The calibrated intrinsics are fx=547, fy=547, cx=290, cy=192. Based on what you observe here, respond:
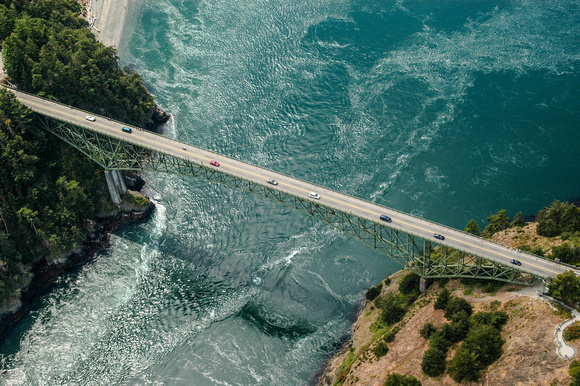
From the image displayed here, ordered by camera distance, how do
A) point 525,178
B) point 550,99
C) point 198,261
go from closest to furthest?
point 198,261 < point 525,178 < point 550,99

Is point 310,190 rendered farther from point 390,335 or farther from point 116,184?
point 116,184

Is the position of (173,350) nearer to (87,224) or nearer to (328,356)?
(328,356)

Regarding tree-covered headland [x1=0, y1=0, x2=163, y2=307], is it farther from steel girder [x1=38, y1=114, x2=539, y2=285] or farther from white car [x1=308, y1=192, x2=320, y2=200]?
white car [x1=308, y1=192, x2=320, y2=200]

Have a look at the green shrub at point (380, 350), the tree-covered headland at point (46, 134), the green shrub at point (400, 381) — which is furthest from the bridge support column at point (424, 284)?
the tree-covered headland at point (46, 134)

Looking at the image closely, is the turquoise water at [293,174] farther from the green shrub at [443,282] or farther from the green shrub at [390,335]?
the green shrub at [443,282]

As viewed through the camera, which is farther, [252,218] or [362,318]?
[252,218]

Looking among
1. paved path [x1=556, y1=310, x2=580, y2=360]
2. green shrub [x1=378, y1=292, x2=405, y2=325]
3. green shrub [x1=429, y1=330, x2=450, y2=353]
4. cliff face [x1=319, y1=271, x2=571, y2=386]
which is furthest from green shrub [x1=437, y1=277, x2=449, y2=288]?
paved path [x1=556, y1=310, x2=580, y2=360]

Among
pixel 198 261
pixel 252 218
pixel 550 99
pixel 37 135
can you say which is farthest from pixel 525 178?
pixel 37 135
